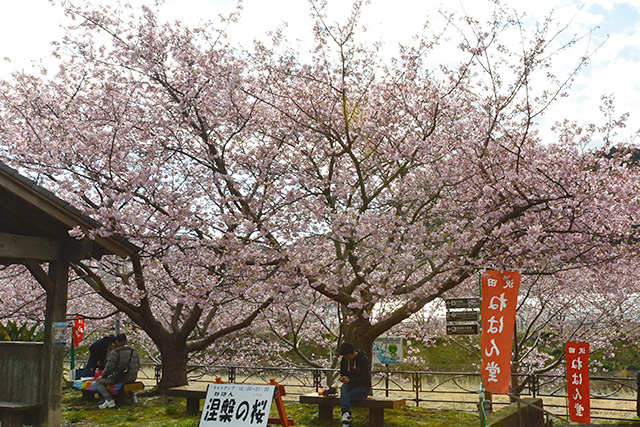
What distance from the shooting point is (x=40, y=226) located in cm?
897

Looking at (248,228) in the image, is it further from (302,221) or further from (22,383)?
(22,383)

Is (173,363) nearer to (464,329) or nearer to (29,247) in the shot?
(29,247)

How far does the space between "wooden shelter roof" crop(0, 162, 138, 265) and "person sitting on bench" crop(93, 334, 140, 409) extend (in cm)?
314

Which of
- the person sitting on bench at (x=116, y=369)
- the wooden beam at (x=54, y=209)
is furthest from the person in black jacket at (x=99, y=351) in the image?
the wooden beam at (x=54, y=209)

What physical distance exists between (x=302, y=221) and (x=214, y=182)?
2098mm

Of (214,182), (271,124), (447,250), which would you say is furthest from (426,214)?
(214,182)

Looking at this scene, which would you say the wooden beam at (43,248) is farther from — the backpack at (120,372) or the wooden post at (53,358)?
the backpack at (120,372)

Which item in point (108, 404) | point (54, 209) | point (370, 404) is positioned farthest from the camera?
point (108, 404)

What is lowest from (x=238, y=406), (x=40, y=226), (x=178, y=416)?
(x=178, y=416)

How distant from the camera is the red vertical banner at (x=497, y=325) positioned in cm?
809

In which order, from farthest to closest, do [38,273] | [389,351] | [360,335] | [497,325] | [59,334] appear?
[389,351] → [360,335] → [59,334] → [38,273] → [497,325]

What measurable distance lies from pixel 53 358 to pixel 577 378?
10209mm

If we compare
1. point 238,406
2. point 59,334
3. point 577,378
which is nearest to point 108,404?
point 59,334

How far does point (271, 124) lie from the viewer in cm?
1176
